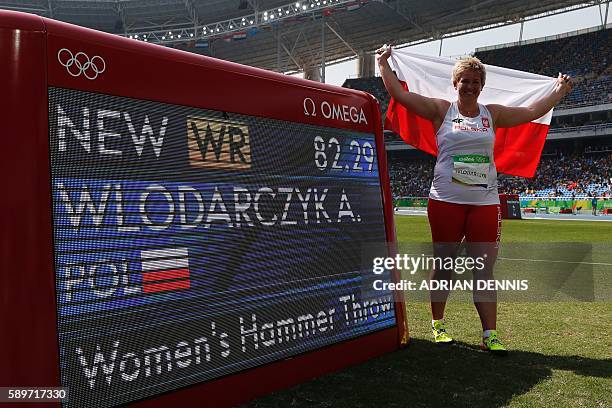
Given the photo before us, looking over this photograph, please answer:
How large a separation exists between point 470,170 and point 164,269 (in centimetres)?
Answer: 212

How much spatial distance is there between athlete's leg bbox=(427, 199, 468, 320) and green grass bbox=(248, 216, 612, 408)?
282 mm

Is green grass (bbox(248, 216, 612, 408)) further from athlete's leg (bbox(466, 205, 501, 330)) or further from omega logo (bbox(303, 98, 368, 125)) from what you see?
omega logo (bbox(303, 98, 368, 125))

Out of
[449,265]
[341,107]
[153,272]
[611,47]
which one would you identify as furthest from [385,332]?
[611,47]

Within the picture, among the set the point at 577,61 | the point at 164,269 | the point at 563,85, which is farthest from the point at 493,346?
the point at 577,61

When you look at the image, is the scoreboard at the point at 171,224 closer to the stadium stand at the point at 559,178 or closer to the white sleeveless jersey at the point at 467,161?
the white sleeveless jersey at the point at 467,161

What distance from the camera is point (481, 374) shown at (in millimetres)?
2877

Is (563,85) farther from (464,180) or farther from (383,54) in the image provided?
(383,54)

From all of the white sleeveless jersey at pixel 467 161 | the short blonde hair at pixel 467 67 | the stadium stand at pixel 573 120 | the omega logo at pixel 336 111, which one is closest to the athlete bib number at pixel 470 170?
the white sleeveless jersey at pixel 467 161

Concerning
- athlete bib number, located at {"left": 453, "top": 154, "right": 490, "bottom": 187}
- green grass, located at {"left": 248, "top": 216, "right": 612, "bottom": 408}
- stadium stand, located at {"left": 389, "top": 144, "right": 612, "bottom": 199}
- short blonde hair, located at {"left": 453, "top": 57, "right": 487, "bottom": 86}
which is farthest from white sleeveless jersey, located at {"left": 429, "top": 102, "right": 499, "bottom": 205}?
stadium stand, located at {"left": 389, "top": 144, "right": 612, "bottom": 199}

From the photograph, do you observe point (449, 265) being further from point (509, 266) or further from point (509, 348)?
point (509, 266)

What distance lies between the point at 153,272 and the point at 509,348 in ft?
7.79

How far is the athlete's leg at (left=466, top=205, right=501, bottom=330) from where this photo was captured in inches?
138

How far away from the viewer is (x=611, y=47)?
133ft

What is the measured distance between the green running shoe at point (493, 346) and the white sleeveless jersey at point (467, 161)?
0.83 m
